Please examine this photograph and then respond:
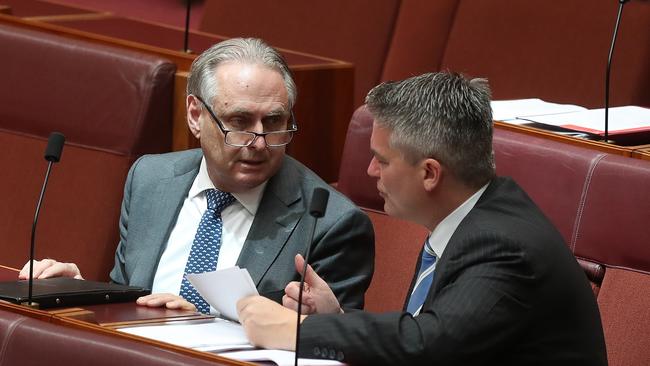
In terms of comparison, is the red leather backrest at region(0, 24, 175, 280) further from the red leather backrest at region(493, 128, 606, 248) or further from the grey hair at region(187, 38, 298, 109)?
the red leather backrest at region(493, 128, 606, 248)

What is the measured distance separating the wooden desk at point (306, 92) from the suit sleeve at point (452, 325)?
28.9 inches

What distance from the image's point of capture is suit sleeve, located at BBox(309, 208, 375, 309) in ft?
4.32

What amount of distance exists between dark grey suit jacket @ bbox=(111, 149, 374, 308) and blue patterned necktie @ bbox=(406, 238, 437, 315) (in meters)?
0.13

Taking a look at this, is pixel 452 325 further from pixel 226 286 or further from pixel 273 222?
pixel 273 222

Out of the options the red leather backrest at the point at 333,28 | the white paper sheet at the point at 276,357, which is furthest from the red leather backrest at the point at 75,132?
the white paper sheet at the point at 276,357

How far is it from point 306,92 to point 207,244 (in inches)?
18.9

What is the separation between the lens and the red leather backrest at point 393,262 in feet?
5.15

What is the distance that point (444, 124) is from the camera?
3.65 ft

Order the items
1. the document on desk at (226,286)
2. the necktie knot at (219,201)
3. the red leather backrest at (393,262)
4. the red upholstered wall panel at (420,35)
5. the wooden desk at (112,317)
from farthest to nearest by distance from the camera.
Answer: the red upholstered wall panel at (420,35) < the red leather backrest at (393,262) < the necktie knot at (219,201) < the document on desk at (226,286) < the wooden desk at (112,317)

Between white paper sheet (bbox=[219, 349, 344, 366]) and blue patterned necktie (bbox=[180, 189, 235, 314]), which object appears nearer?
white paper sheet (bbox=[219, 349, 344, 366])

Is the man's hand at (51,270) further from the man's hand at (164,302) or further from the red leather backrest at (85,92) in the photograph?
the red leather backrest at (85,92)

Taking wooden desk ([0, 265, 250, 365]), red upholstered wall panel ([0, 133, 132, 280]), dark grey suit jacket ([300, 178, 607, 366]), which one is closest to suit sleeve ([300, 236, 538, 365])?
dark grey suit jacket ([300, 178, 607, 366])

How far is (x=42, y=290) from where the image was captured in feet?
3.74

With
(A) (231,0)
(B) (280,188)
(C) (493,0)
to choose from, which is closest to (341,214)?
(B) (280,188)
